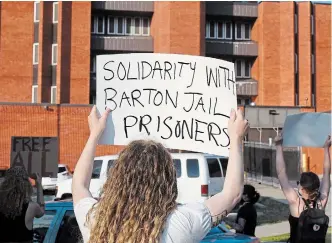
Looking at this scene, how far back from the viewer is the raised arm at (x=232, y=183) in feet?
7.21

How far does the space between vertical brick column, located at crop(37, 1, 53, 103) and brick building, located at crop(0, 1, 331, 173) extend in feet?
0.24

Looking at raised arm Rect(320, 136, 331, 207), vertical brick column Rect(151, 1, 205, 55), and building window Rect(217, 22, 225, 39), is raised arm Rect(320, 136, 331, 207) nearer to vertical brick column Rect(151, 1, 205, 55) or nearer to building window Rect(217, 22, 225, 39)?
vertical brick column Rect(151, 1, 205, 55)

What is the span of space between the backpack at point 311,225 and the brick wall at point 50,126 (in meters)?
25.7

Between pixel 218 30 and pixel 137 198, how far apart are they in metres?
38.9

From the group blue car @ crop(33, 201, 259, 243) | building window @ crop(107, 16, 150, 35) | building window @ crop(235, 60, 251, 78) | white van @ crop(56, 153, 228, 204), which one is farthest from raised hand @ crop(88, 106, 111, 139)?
building window @ crop(235, 60, 251, 78)

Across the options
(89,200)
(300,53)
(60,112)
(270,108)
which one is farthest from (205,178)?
(300,53)

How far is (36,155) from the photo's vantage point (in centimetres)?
638

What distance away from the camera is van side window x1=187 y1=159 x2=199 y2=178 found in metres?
14.1

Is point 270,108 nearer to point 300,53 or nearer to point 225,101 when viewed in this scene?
point 300,53

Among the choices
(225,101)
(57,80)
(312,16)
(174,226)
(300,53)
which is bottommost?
(174,226)

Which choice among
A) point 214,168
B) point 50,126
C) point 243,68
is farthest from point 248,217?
point 243,68

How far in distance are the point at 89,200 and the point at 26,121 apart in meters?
28.7

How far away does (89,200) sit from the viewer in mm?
2277

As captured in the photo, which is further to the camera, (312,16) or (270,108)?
(312,16)
